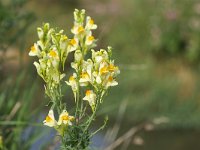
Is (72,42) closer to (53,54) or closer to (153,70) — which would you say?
(53,54)

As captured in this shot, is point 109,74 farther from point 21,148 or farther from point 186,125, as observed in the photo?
point 186,125

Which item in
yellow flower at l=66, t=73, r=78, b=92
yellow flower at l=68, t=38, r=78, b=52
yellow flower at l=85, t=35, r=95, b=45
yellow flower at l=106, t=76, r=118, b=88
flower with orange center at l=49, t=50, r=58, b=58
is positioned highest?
yellow flower at l=85, t=35, r=95, b=45

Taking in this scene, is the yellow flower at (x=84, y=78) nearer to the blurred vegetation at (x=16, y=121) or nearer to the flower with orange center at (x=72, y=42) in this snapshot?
the flower with orange center at (x=72, y=42)

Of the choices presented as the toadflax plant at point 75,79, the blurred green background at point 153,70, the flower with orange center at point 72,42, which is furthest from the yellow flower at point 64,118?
the blurred green background at point 153,70

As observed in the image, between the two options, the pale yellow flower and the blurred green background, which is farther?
the blurred green background

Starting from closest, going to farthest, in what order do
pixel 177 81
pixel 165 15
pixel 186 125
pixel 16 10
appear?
pixel 16 10, pixel 186 125, pixel 177 81, pixel 165 15

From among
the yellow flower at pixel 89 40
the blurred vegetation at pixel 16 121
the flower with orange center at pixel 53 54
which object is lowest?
the flower with orange center at pixel 53 54

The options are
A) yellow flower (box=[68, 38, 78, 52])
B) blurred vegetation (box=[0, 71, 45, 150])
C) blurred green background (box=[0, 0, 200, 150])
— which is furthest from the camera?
blurred green background (box=[0, 0, 200, 150])

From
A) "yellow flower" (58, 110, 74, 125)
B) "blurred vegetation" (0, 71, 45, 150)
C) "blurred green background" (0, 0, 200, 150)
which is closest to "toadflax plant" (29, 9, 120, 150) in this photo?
"yellow flower" (58, 110, 74, 125)

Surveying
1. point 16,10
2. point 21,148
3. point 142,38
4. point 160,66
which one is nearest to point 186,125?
point 160,66

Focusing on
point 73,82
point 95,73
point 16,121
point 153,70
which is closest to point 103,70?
point 95,73

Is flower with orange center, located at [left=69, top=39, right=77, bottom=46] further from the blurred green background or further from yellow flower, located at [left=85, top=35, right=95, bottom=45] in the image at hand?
the blurred green background
